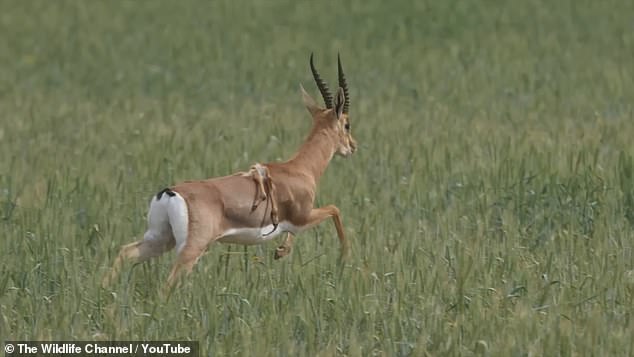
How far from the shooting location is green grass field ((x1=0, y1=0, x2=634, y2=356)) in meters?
7.40

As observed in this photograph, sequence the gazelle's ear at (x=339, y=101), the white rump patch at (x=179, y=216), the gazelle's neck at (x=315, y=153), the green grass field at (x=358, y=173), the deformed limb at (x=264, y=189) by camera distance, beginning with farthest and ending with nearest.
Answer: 1. the gazelle's ear at (x=339, y=101)
2. the gazelle's neck at (x=315, y=153)
3. the deformed limb at (x=264, y=189)
4. the white rump patch at (x=179, y=216)
5. the green grass field at (x=358, y=173)

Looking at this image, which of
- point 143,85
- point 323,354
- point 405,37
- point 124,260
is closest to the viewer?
point 323,354

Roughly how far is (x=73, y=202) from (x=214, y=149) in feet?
8.24

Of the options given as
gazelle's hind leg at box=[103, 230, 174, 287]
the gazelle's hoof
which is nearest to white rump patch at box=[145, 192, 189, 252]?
gazelle's hind leg at box=[103, 230, 174, 287]

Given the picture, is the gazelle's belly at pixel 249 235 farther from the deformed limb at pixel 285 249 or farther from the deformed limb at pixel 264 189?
the deformed limb at pixel 285 249

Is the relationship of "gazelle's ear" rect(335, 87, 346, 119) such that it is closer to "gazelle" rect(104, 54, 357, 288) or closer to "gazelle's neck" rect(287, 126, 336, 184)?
"gazelle" rect(104, 54, 357, 288)

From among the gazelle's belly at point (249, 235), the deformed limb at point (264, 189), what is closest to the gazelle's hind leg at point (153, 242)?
the gazelle's belly at point (249, 235)

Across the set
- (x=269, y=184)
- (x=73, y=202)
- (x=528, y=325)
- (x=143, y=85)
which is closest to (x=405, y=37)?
(x=143, y=85)

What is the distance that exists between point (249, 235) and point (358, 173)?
3.47 m

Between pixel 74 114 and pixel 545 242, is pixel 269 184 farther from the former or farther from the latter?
pixel 74 114

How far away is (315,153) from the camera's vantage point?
932 cm

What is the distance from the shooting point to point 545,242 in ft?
31.0

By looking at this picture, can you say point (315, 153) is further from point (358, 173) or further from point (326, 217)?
point (358, 173)

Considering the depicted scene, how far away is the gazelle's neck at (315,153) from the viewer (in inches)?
363
